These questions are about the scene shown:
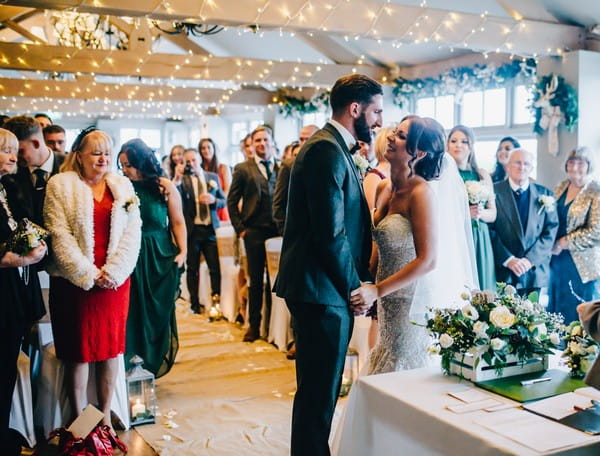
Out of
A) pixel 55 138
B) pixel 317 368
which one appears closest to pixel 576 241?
pixel 317 368

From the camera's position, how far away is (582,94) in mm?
5832

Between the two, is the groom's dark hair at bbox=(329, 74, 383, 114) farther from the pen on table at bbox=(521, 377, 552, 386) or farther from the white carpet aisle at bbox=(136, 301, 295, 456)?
the white carpet aisle at bbox=(136, 301, 295, 456)

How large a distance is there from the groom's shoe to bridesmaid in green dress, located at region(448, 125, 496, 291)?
2.00 metres

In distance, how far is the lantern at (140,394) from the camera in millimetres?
3834

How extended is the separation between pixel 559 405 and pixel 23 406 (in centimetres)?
273

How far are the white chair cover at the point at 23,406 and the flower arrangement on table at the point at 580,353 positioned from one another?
2648 millimetres

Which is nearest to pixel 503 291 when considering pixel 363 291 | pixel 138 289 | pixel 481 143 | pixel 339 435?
pixel 363 291

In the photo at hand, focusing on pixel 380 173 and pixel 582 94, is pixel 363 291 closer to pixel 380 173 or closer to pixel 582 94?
pixel 380 173

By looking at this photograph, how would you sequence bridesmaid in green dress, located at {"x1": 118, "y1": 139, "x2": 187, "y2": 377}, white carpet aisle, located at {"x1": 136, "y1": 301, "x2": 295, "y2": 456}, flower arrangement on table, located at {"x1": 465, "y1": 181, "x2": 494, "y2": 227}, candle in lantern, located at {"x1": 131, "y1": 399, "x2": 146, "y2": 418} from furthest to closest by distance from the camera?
1. flower arrangement on table, located at {"x1": 465, "y1": 181, "x2": 494, "y2": 227}
2. bridesmaid in green dress, located at {"x1": 118, "y1": 139, "x2": 187, "y2": 377}
3. candle in lantern, located at {"x1": 131, "y1": 399, "x2": 146, "y2": 418}
4. white carpet aisle, located at {"x1": 136, "y1": 301, "x2": 295, "y2": 456}

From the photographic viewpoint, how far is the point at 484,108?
309 inches

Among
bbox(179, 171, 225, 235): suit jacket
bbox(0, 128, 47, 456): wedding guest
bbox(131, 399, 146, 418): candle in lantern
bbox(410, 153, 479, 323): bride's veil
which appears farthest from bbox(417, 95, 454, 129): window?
bbox(0, 128, 47, 456): wedding guest

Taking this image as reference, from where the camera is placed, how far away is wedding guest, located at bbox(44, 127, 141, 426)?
3.28 m

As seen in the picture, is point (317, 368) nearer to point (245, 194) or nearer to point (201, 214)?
point (245, 194)

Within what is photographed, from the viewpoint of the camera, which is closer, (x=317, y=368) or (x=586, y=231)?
(x=317, y=368)
